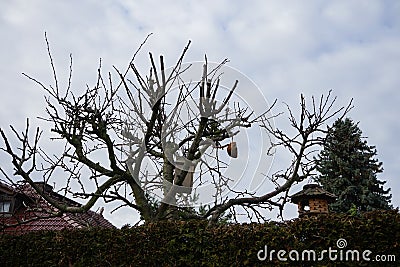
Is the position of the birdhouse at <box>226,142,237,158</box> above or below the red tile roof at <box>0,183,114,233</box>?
above

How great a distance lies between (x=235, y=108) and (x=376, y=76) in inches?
116

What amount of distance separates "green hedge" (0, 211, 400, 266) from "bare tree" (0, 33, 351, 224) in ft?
1.30

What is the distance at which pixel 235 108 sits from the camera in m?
4.62

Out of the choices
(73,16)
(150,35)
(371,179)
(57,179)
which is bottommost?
(57,179)

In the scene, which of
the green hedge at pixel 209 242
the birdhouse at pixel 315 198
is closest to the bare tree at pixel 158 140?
the green hedge at pixel 209 242

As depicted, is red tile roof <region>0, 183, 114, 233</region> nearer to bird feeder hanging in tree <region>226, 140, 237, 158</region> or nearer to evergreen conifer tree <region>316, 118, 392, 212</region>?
bird feeder hanging in tree <region>226, 140, 237, 158</region>

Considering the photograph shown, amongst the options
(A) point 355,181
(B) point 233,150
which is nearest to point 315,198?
(B) point 233,150

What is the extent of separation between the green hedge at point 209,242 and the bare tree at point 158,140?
0.40m

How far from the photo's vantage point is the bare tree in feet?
14.0

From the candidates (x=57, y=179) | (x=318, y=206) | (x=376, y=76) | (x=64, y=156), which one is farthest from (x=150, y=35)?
(x=376, y=76)

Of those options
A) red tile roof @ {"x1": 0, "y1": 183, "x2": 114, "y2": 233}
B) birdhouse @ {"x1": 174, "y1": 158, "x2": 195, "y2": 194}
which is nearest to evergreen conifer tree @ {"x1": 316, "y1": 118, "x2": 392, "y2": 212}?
red tile roof @ {"x1": 0, "y1": 183, "x2": 114, "y2": 233}

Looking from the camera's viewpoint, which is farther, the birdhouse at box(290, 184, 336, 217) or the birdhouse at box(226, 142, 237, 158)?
the birdhouse at box(290, 184, 336, 217)

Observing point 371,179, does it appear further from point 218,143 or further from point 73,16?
point 73,16

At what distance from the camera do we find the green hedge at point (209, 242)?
10.9 feet
